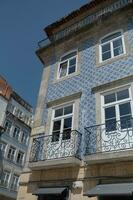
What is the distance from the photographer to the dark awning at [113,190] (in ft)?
17.8

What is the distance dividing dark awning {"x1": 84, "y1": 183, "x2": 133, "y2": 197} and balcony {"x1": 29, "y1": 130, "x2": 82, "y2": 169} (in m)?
1.21

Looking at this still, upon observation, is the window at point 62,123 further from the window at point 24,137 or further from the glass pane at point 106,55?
the window at point 24,137

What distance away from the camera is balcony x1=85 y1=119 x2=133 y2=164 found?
6.12 m

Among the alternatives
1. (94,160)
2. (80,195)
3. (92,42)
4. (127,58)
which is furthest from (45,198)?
(92,42)

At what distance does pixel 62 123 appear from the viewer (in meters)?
8.50

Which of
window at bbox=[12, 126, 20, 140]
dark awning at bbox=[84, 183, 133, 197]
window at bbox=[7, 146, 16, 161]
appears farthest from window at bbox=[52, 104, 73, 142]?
window at bbox=[12, 126, 20, 140]

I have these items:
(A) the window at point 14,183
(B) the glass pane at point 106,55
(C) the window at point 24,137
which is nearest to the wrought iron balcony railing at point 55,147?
(B) the glass pane at point 106,55

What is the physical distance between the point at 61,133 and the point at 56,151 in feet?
2.12

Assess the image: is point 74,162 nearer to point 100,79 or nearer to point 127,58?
point 100,79

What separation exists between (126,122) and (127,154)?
125cm

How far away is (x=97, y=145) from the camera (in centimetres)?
690

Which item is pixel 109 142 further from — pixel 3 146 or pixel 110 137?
pixel 3 146

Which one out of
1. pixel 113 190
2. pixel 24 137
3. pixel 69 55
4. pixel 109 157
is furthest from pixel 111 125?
pixel 24 137

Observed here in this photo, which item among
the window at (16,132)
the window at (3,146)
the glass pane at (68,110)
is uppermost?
the window at (16,132)
